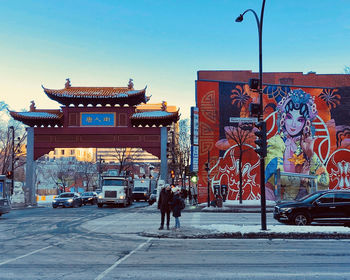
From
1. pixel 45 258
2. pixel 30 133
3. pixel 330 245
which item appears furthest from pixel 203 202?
pixel 45 258

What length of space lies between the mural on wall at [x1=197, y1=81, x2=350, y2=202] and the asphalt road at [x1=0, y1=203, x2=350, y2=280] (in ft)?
93.6

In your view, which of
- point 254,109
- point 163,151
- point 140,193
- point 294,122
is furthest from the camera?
point 140,193

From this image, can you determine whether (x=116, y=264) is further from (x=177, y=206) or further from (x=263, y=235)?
(x=177, y=206)

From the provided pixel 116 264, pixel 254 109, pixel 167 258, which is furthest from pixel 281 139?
A: pixel 116 264

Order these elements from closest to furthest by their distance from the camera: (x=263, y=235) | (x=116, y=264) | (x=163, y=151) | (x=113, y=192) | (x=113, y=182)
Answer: (x=116, y=264) → (x=263, y=235) → (x=113, y=192) → (x=113, y=182) → (x=163, y=151)

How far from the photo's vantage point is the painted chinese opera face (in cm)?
4394

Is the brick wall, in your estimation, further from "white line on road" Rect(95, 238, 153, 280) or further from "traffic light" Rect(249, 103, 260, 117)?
"white line on road" Rect(95, 238, 153, 280)

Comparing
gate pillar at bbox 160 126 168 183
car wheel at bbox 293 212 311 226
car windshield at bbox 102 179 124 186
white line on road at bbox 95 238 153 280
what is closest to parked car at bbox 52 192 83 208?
car windshield at bbox 102 179 124 186

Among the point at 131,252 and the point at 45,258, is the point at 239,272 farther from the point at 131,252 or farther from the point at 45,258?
the point at 45,258

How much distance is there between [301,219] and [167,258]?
1002 cm

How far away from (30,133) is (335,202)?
3504cm

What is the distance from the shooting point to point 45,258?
1036cm

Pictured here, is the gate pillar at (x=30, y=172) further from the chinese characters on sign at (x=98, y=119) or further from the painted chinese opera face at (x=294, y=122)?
the painted chinese opera face at (x=294, y=122)

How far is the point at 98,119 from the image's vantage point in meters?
45.6
